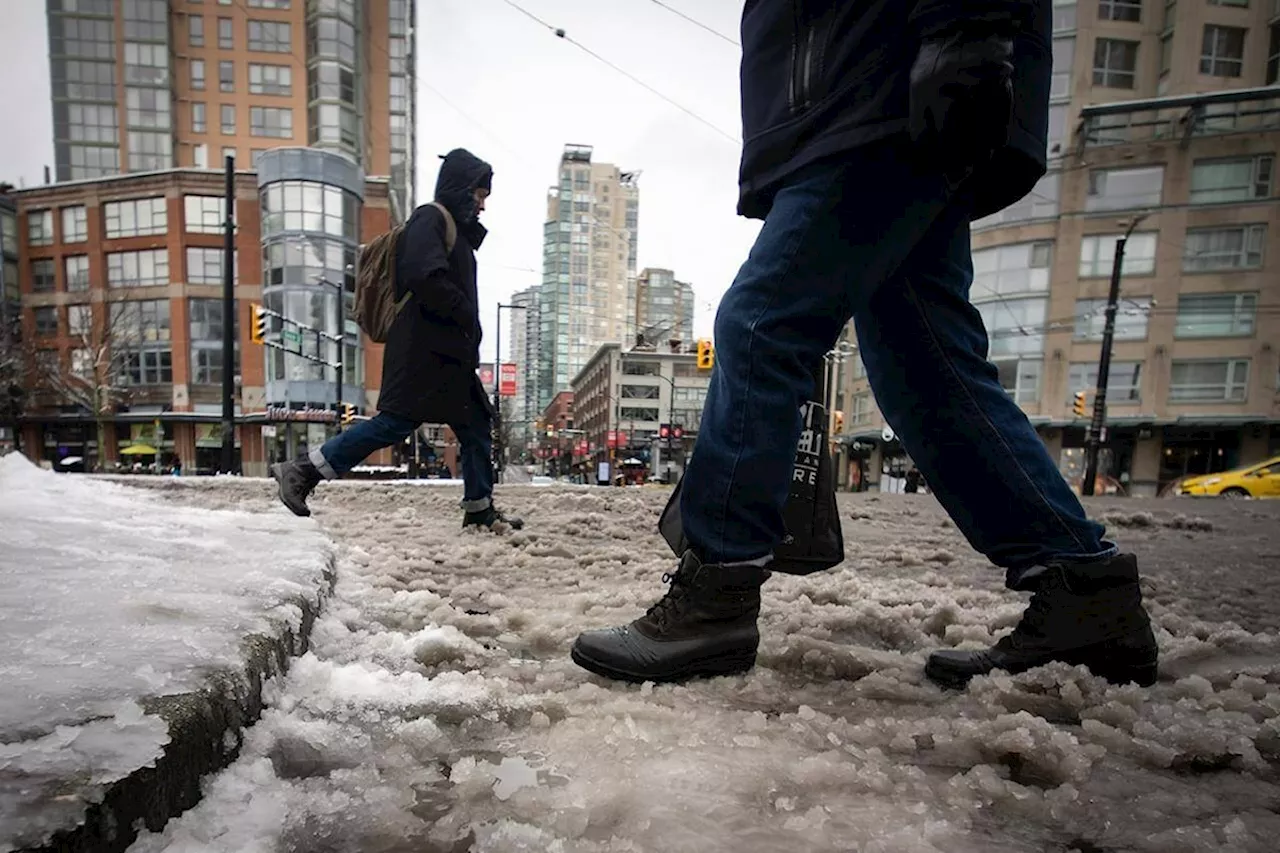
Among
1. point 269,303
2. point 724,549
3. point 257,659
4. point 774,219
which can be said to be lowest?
point 257,659

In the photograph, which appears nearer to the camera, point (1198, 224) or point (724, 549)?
point (724, 549)

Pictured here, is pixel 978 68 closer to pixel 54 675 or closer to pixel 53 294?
pixel 54 675

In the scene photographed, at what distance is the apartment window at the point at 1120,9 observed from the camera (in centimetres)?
2992

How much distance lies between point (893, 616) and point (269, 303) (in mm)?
38408

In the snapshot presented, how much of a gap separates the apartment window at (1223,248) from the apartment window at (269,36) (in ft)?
159

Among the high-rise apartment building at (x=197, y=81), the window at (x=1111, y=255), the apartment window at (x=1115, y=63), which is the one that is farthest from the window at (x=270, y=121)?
the window at (x=1111, y=255)

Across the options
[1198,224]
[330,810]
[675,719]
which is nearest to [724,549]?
[675,719]

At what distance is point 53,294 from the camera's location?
1470 inches

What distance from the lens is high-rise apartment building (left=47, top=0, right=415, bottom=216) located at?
3841 cm

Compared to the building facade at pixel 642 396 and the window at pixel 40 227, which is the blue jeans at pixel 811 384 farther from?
the building facade at pixel 642 396

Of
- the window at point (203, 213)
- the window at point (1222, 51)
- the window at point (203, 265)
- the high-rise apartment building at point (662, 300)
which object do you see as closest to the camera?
the window at point (1222, 51)

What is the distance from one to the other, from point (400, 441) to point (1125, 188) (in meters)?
36.4

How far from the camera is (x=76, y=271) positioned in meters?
37.3

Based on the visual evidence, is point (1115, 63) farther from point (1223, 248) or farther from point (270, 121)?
point (270, 121)
